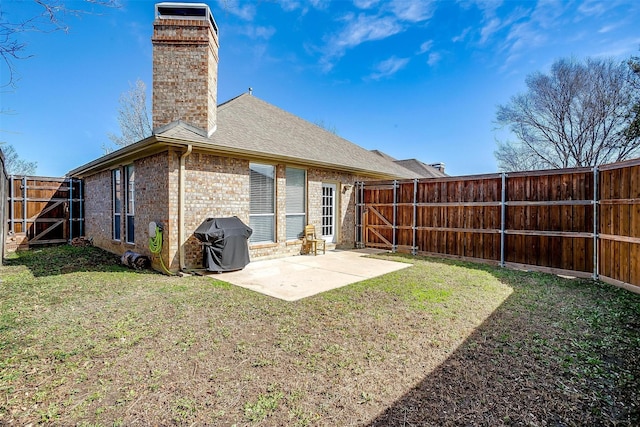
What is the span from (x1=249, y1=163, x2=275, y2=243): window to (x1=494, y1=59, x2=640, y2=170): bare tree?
65.6 ft

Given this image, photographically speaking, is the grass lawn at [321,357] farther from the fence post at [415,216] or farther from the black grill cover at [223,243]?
the fence post at [415,216]

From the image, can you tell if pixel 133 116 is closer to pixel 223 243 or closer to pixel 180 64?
pixel 180 64

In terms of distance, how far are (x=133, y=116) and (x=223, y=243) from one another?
1852 cm

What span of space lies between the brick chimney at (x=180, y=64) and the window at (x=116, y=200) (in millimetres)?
3056

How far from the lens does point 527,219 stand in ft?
24.7

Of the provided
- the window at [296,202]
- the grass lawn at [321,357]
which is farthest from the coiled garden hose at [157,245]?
the window at [296,202]

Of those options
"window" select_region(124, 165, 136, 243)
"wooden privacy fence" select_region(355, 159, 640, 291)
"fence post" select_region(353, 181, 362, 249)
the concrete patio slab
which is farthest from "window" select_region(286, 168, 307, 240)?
"window" select_region(124, 165, 136, 243)

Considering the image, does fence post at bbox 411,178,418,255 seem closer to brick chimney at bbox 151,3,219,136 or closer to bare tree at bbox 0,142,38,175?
brick chimney at bbox 151,3,219,136

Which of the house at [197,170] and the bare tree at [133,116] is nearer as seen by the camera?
the house at [197,170]

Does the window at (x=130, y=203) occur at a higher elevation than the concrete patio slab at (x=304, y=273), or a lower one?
higher

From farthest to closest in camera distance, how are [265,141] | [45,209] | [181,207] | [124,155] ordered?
[45,209]
[265,141]
[124,155]
[181,207]

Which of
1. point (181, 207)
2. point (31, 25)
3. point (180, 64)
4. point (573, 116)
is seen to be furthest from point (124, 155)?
point (573, 116)

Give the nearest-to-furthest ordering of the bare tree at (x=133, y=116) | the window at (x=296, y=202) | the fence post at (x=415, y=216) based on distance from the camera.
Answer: the window at (x=296, y=202), the fence post at (x=415, y=216), the bare tree at (x=133, y=116)

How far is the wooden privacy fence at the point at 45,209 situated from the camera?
11320 mm
